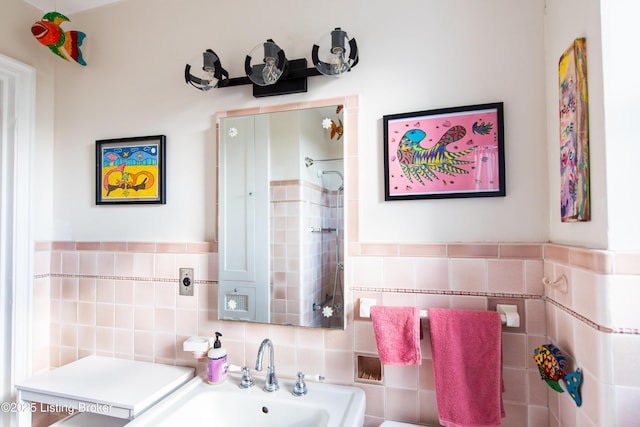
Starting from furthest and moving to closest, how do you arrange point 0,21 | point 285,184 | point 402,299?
point 0,21
point 285,184
point 402,299

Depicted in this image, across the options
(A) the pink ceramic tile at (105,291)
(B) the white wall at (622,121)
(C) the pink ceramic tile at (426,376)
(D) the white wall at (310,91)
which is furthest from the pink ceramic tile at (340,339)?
(A) the pink ceramic tile at (105,291)

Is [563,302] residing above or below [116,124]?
below

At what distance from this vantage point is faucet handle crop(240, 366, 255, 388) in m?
1.27

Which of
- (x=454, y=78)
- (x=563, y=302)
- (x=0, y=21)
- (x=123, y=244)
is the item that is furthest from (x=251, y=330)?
(x=0, y=21)

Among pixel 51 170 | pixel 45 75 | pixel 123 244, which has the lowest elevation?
pixel 123 244

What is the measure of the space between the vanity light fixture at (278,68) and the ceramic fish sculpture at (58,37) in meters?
0.65

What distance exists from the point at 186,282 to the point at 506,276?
50.4 inches

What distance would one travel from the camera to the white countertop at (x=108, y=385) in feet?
3.81

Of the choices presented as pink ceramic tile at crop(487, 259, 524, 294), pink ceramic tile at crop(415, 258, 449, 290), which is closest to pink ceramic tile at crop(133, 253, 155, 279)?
pink ceramic tile at crop(415, 258, 449, 290)

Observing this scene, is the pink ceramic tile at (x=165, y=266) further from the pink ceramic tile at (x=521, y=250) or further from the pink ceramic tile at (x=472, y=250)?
the pink ceramic tile at (x=521, y=250)

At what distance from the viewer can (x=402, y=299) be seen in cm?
122

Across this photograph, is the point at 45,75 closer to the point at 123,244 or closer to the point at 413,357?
the point at 123,244

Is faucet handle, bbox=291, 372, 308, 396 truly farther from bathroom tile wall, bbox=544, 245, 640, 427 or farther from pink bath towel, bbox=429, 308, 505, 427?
bathroom tile wall, bbox=544, 245, 640, 427

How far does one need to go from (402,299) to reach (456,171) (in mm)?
503
